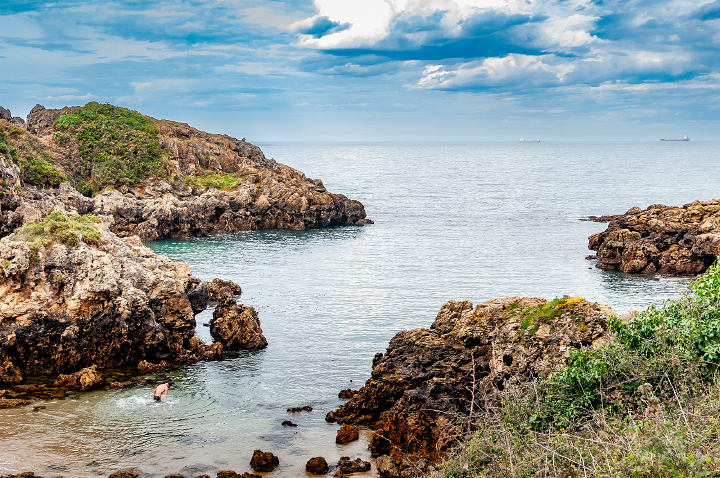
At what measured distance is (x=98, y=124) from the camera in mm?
94562

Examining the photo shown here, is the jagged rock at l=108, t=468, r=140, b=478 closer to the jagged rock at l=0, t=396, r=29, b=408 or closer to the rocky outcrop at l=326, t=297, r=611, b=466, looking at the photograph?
the jagged rock at l=0, t=396, r=29, b=408

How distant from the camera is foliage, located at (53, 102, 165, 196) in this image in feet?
267

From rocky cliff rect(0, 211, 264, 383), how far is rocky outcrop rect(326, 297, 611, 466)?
11.3 meters

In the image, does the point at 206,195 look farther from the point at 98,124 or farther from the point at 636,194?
the point at 636,194

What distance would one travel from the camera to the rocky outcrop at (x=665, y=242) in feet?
162

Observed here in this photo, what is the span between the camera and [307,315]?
3981 centimetres

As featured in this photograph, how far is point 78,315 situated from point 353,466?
16130 millimetres

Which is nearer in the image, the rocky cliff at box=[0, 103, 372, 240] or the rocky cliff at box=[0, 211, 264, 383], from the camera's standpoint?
the rocky cliff at box=[0, 211, 264, 383]

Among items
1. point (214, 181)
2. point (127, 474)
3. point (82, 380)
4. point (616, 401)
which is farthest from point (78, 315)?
point (214, 181)

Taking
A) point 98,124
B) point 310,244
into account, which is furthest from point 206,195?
point 98,124

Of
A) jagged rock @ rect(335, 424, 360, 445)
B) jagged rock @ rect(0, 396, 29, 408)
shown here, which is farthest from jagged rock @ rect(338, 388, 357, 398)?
jagged rock @ rect(0, 396, 29, 408)

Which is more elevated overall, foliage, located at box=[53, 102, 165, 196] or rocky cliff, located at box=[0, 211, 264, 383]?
foliage, located at box=[53, 102, 165, 196]

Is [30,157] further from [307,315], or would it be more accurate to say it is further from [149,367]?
[149,367]

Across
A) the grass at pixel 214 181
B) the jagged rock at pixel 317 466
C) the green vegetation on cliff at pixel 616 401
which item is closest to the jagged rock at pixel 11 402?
the jagged rock at pixel 317 466
